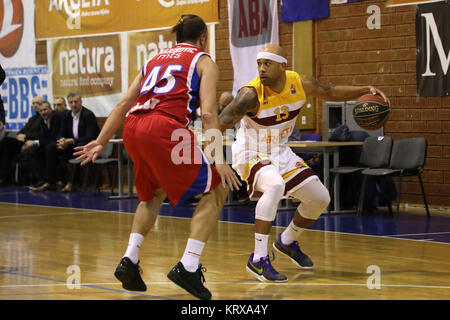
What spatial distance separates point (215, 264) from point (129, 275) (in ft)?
4.85


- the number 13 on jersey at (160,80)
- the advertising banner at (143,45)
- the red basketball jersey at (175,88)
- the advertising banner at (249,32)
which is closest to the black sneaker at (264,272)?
the red basketball jersey at (175,88)

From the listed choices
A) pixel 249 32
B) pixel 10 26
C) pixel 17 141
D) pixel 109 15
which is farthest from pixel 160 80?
pixel 10 26

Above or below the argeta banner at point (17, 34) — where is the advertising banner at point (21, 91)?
below

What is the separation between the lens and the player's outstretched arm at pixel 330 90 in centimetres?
595

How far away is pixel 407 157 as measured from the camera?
920cm

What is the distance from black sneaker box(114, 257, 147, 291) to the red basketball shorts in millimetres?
434

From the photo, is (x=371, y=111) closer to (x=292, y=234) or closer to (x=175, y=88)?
(x=292, y=234)

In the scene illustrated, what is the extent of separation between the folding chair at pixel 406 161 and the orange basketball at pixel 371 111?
7.44 feet

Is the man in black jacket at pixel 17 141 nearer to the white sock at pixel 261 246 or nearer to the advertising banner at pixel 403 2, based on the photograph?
the advertising banner at pixel 403 2

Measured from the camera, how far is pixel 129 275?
181 inches

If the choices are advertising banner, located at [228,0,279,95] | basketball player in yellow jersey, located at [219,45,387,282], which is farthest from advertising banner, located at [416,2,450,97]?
basketball player in yellow jersey, located at [219,45,387,282]

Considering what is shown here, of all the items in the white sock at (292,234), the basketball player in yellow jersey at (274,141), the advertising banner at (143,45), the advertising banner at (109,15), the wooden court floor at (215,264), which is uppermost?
the advertising banner at (109,15)

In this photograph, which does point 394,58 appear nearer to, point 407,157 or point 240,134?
point 407,157

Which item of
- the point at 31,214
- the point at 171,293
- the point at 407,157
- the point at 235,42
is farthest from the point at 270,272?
the point at 235,42
